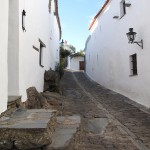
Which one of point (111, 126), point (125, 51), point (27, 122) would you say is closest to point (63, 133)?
point (27, 122)

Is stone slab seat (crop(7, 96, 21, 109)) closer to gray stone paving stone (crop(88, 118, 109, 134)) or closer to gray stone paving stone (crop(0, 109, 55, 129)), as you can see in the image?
gray stone paving stone (crop(0, 109, 55, 129))

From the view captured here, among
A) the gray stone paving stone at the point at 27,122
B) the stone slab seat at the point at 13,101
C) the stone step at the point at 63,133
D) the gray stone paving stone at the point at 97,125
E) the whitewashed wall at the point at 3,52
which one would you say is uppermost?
the whitewashed wall at the point at 3,52

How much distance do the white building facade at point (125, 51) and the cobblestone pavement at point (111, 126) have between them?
2.85 ft

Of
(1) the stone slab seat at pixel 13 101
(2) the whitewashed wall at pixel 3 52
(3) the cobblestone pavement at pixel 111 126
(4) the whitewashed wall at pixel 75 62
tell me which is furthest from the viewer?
(4) the whitewashed wall at pixel 75 62

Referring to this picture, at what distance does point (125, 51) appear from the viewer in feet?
41.1

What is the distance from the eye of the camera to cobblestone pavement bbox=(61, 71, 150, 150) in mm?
5703

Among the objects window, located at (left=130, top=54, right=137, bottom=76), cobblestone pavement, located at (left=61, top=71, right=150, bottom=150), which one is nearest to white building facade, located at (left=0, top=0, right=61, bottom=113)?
cobblestone pavement, located at (left=61, top=71, right=150, bottom=150)

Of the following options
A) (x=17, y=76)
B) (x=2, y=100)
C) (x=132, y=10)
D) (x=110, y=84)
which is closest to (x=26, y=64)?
(x=17, y=76)

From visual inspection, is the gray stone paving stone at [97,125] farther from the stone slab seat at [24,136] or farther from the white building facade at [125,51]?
the stone slab seat at [24,136]

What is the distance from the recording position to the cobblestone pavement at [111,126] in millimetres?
5703

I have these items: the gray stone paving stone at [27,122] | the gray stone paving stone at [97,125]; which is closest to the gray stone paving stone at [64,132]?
the gray stone paving stone at [27,122]

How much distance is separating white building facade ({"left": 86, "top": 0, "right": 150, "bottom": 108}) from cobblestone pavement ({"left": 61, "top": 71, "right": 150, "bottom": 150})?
869 millimetres

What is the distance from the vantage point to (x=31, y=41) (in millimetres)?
8188

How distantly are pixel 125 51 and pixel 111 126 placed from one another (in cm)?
589
